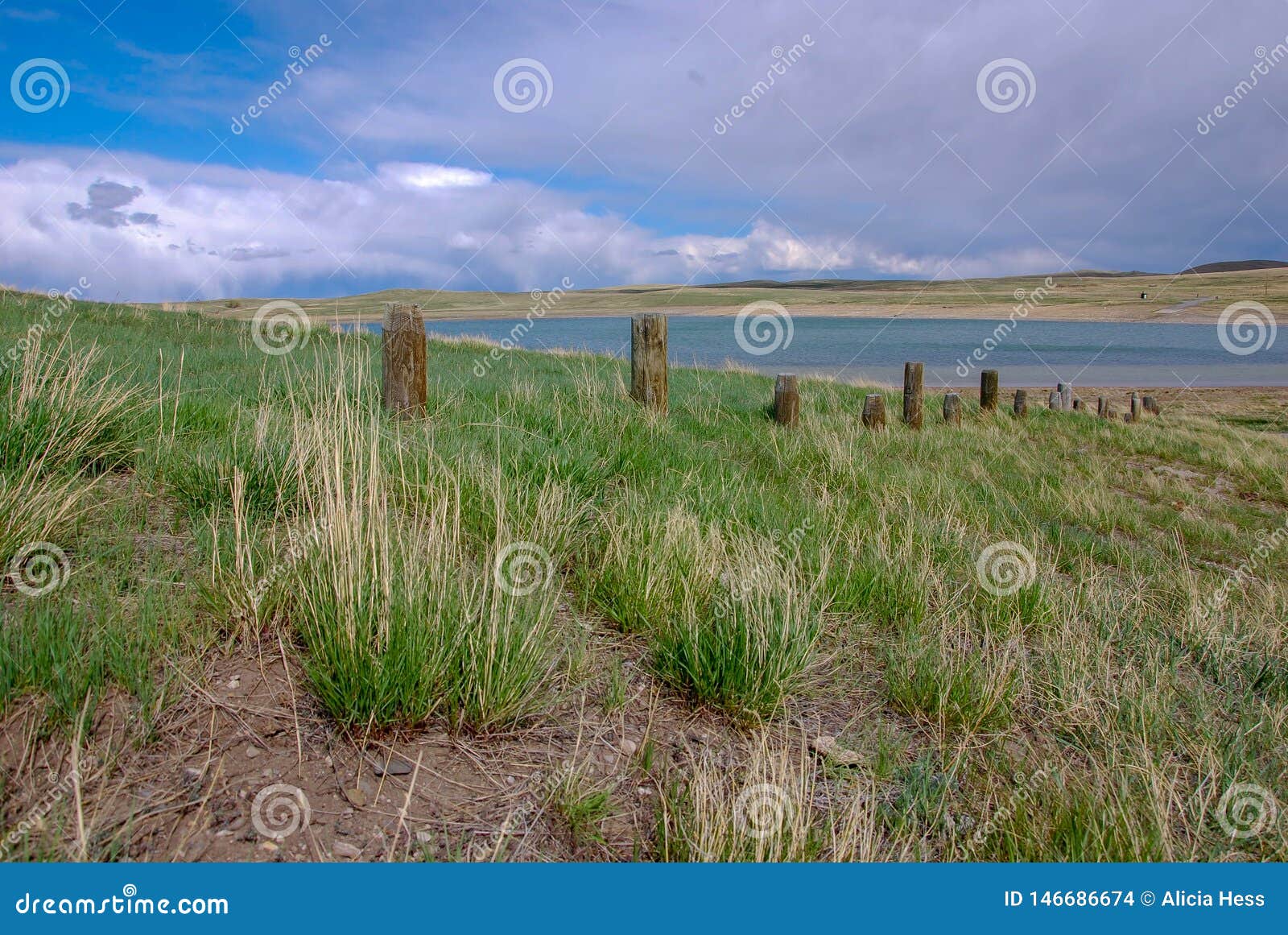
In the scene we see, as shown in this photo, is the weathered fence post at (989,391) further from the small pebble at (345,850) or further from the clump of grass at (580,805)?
the small pebble at (345,850)

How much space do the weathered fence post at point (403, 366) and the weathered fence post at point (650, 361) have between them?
7.76 feet

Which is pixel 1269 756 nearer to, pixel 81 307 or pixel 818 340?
pixel 81 307

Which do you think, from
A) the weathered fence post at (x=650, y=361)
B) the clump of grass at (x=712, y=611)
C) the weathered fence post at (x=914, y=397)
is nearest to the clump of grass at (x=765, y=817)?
the clump of grass at (x=712, y=611)

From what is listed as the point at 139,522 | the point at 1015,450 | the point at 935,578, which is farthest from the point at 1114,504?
the point at 139,522

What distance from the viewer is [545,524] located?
12.5 feet

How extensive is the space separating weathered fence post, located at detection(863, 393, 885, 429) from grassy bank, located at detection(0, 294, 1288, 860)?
187 inches

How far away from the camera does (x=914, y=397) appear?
11.6 m

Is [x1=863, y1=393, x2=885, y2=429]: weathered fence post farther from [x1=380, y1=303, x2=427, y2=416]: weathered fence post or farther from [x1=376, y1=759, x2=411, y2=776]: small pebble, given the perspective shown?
[x1=376, y1=759, x2=411, y2=776]: small pebble

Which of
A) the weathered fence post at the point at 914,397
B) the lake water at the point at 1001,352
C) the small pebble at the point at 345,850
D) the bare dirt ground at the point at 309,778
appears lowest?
the small pebble at the point at 345,850

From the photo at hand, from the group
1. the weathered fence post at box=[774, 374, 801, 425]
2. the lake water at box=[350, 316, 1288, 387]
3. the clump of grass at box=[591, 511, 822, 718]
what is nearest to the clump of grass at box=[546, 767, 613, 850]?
the clump of grass at box=[591, 511, 822, 718]

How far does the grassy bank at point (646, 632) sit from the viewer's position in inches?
93.9

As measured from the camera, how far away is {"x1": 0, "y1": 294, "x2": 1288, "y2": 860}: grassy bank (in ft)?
7.82

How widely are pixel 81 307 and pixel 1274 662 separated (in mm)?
20281

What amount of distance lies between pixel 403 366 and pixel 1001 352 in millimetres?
39761
